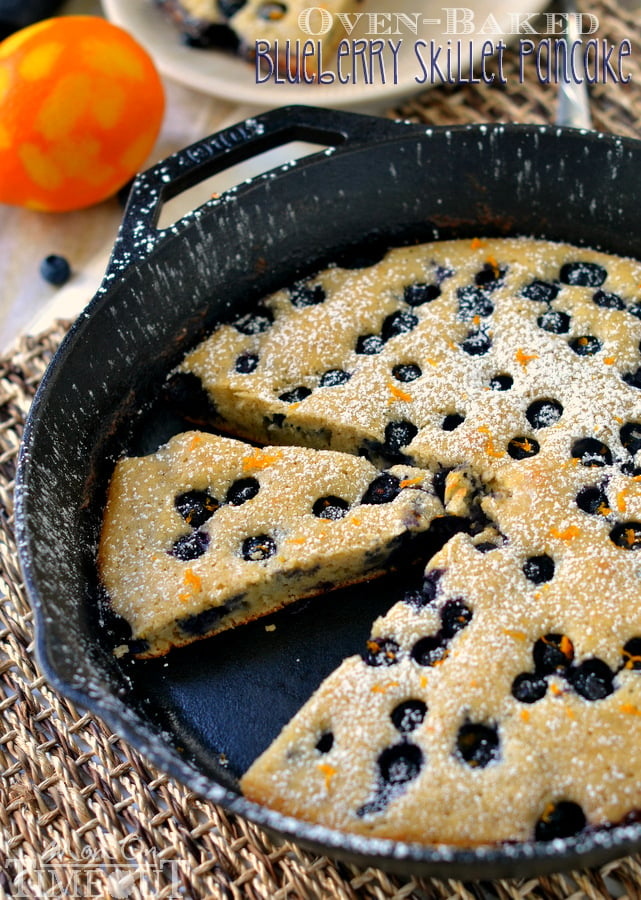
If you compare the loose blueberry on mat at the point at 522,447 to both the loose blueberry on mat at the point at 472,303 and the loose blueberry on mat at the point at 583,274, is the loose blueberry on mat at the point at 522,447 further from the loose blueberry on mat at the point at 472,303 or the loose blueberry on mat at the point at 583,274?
the loose blueberry on mat at the point at 583,274

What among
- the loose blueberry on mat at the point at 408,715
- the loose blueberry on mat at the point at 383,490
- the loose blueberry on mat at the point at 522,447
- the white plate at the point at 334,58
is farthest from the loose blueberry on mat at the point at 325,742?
the white plate at the point at 334,58

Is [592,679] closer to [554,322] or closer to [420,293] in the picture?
[554,322]

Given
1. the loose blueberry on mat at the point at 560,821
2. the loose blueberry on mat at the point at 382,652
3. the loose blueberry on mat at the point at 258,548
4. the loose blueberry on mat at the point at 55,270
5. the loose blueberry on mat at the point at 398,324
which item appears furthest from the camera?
the loose blueberry on mat at the point at 55,270

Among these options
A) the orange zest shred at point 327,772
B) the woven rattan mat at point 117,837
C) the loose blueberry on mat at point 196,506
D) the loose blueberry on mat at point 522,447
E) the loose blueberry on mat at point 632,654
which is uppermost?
the loose blueberry on mat at point 196,506

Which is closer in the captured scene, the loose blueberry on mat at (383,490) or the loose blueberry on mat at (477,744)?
the loose blueberry on mat at (477,744)

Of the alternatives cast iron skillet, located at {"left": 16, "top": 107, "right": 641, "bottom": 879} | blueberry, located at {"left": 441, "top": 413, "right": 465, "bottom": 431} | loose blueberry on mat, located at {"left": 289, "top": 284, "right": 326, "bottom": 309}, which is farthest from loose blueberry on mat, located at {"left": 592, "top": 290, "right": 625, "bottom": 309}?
loose blueberry on mat, located at {"left": 289, "top": 284, "right": 326, "bottom": 309}

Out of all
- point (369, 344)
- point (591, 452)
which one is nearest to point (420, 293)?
point (369, 344)

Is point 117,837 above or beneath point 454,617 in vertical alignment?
beneath
